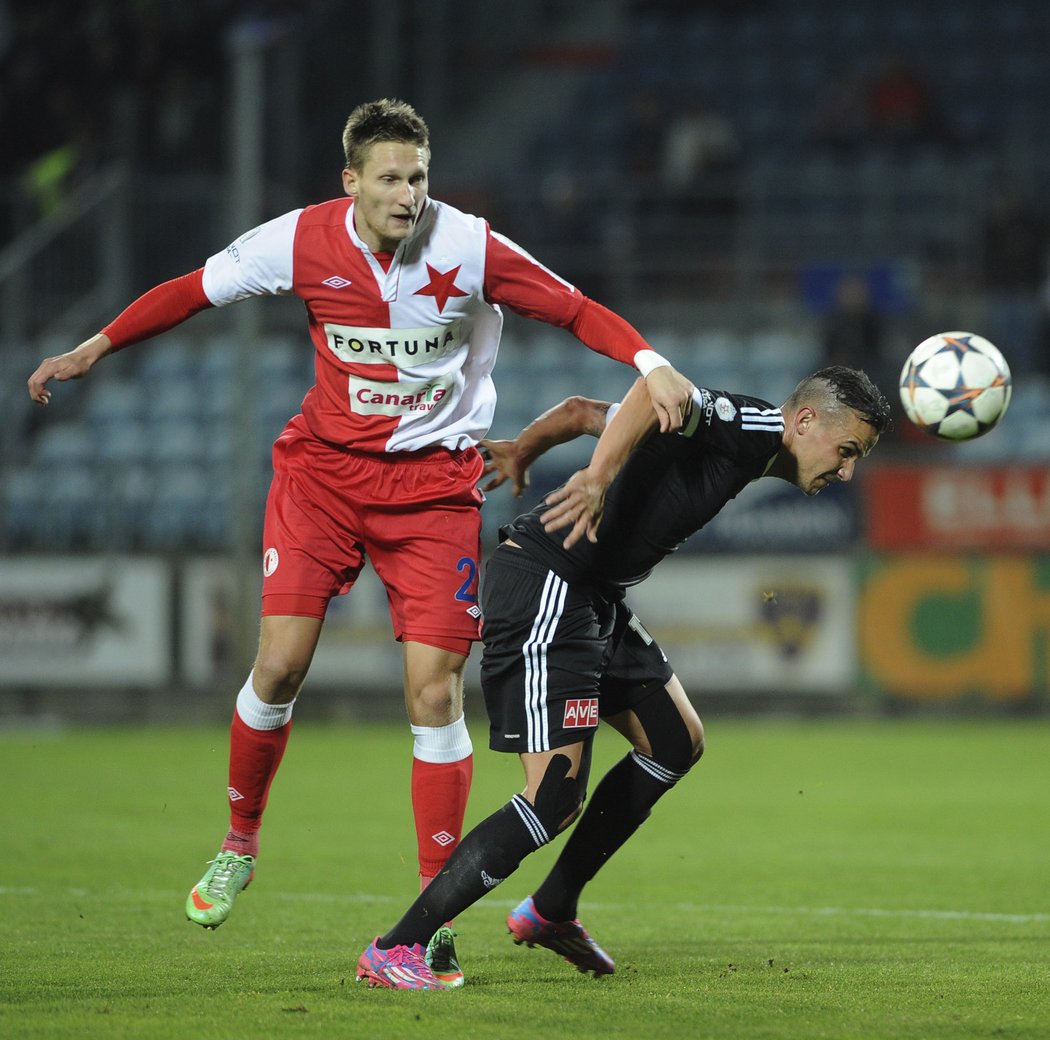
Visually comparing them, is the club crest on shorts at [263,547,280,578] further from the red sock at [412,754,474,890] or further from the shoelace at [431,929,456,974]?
the shoelace at [431,929,456,974]

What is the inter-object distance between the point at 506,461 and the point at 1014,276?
1233cm

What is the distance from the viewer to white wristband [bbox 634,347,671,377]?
500 centimetres

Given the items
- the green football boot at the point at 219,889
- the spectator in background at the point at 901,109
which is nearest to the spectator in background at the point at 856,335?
the spectator in background at the point at 901,109

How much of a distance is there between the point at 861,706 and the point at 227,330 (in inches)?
320

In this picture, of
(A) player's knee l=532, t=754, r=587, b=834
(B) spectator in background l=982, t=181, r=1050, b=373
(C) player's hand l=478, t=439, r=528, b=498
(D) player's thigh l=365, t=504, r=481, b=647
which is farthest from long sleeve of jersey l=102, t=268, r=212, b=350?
(B) spectator in background l=982, t=181, r=1050, b=373

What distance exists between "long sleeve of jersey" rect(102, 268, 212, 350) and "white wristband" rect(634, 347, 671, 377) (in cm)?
137

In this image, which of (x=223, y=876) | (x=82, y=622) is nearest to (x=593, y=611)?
(x=223, y=876)

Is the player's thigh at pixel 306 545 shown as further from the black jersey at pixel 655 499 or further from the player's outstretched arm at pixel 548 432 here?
the black jersey at pixel 655 499

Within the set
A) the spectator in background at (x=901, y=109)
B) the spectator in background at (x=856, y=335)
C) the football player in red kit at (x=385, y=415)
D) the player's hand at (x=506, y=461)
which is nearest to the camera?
the football player in red kit at (x=385, y=415)

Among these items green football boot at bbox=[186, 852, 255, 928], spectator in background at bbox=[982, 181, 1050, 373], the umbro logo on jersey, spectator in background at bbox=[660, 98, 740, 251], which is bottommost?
green football boot at bbox=[186, 852, 255, 928]

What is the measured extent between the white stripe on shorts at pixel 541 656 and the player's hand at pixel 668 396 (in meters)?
0.62

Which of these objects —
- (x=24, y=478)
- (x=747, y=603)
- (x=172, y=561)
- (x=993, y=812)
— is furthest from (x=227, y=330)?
(x=993, y=812)

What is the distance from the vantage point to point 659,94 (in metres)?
20.6

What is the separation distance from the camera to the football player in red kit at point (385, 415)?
5340 mm
